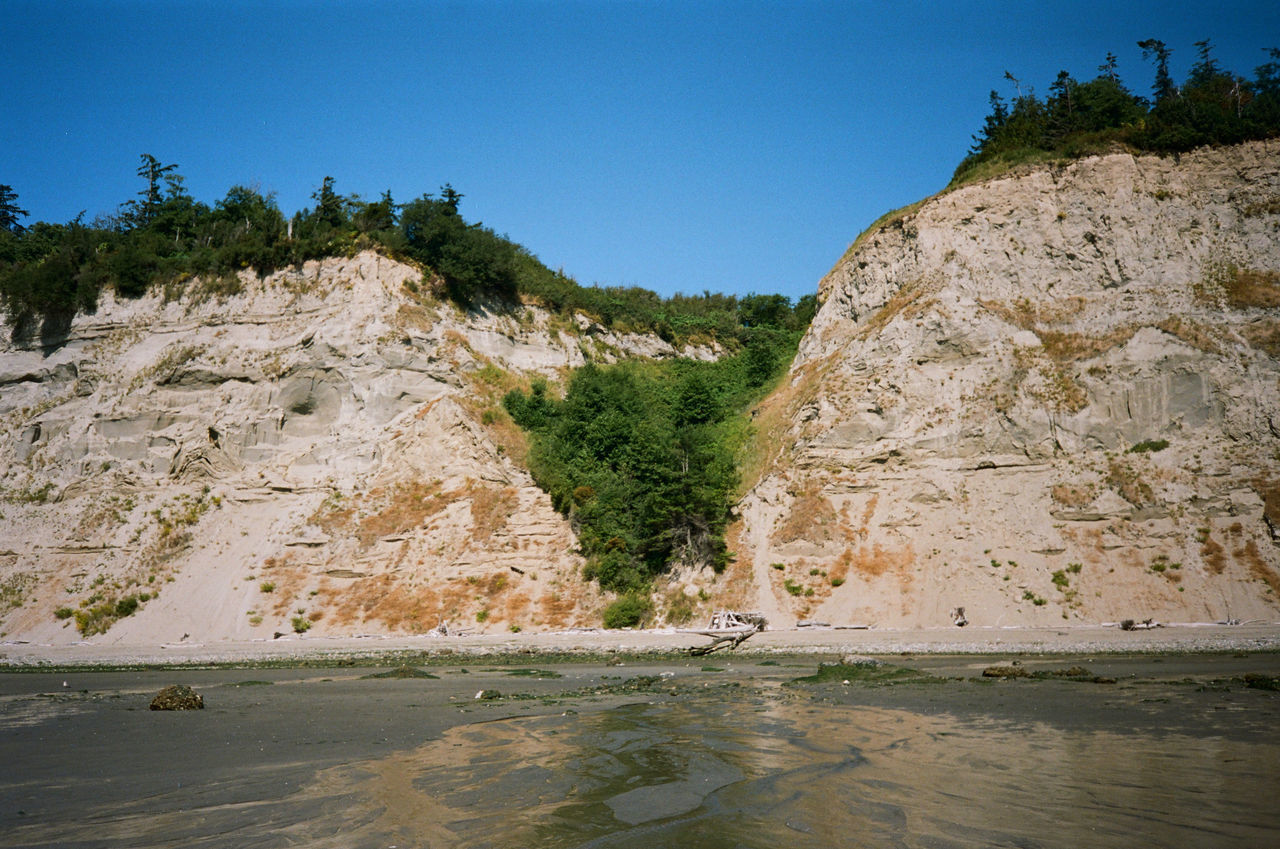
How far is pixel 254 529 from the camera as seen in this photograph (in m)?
35.9

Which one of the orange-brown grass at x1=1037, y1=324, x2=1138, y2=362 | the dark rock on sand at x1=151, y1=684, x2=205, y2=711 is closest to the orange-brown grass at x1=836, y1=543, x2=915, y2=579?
the orange-brown grass at x1=1037, y1=324, x2=1138, y2=362

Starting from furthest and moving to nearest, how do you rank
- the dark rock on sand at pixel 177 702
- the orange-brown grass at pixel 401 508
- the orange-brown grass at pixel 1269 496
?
the orange-brown grass at pixel 401 508, the orange-brown grass at pixel 1269 496, the dark rock on sand at pixel 177 702

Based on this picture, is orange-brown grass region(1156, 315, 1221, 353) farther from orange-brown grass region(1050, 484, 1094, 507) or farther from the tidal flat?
the tidal flat

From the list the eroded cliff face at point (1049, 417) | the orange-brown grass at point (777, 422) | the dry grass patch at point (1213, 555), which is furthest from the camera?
the orange-brown grass at point (777, 422)

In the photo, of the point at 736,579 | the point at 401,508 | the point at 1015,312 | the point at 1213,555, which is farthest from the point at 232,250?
the point at 1213,555

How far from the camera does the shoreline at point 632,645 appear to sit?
22109mm

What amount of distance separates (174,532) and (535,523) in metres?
16.7

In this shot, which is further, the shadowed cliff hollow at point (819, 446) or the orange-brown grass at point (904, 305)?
the orange-brown grass at point (904, 305)

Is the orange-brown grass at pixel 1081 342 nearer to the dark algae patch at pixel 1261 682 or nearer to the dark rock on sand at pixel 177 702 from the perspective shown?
the dark algae patch at pixel 1261 682

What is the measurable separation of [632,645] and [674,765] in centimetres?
1837

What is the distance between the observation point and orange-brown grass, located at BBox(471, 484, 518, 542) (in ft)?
115

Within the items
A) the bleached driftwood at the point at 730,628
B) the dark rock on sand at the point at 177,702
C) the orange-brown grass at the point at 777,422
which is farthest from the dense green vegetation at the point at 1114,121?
the dark rock on sand at the point at 177,702

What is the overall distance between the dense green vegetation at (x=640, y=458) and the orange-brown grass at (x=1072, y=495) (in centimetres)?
1313

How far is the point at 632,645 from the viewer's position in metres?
26.8
